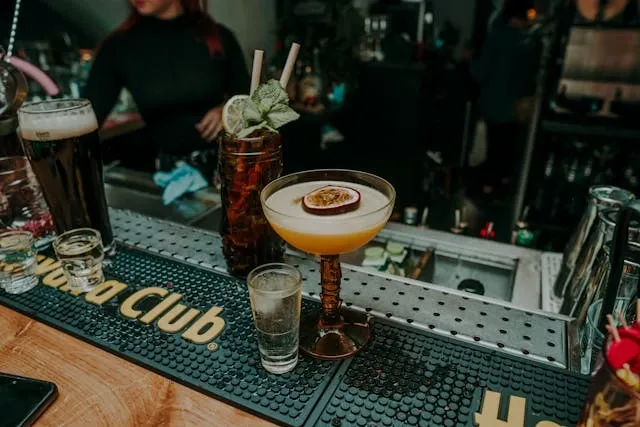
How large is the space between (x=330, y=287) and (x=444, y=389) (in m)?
0.29

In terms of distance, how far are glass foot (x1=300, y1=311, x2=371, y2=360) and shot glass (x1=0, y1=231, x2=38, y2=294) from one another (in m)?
0.71

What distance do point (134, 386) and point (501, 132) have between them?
5.97 meters

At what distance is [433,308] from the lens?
1090 mm

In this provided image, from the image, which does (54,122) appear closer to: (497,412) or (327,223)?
(327,223)

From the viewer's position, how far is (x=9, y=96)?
1.36 metres

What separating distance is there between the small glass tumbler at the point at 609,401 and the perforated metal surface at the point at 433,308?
273 millimetres

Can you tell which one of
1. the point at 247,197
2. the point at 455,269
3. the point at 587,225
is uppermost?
the point at 247,197

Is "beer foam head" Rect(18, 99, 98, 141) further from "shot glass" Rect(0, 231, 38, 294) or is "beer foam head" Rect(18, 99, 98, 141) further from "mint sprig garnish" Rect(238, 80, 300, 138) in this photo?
"mint sprig garnish" Rect(238, 80, 300, 138)

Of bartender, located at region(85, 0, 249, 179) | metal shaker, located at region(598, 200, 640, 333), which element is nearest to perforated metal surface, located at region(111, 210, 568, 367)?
metal shaker, located at region(598, 200, 640, 333)

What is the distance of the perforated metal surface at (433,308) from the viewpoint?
980 millimetres

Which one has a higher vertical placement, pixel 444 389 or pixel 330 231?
pixel 330 231

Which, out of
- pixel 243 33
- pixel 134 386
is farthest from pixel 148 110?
pixel 243 33

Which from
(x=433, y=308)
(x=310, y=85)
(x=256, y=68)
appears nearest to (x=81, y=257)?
(x=256, y=68)

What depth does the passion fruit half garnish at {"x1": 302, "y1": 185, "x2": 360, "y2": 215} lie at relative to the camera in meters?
0.88
